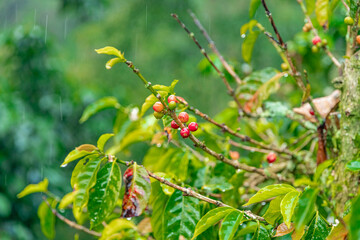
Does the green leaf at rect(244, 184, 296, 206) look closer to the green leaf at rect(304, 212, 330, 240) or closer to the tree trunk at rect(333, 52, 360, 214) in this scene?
the green leaf at rect(304, 212, 330, 240)

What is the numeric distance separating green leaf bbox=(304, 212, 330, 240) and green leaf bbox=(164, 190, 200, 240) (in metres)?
0.20

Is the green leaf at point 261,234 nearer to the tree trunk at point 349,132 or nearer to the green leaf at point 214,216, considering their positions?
the green leaf at point 214,216

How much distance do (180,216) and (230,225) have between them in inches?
6.7

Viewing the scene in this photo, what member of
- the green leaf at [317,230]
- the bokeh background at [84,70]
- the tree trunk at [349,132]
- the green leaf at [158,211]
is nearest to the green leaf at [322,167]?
the tree trunk at [349,132]

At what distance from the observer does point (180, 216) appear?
0.69 m

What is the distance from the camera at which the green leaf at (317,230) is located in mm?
562

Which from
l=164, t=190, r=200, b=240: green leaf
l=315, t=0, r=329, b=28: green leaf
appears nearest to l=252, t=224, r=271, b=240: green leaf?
l=164, t=190, r=200, b=240: green leaf

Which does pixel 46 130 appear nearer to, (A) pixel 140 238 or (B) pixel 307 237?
(A) pixel 140 238

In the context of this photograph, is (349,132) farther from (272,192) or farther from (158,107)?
(158,107)

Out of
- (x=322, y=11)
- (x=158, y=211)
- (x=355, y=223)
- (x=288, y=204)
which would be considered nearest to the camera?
(x=355, y=223)

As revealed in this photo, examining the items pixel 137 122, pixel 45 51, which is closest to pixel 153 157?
pixel 137 122

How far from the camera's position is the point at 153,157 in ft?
3.50

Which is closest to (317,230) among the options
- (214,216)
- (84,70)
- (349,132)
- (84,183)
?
(214,216)

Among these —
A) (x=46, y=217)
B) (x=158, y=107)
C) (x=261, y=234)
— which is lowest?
(x=261, y=234)
